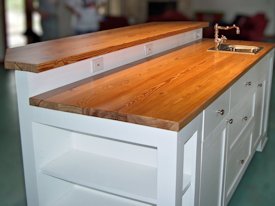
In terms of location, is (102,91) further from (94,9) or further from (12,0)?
(12,0)

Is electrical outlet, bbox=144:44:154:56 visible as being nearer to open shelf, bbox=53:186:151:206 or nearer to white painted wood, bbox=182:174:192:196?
open shelf, bbox=53:186:151:206

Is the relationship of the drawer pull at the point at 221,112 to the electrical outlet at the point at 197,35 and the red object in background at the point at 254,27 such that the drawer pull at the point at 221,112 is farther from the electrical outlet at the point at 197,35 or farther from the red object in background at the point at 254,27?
the red object in background at the point at 254,27

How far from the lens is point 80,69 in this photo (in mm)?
2074

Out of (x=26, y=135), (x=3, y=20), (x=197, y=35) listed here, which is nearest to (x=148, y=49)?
(x=197, y=35)

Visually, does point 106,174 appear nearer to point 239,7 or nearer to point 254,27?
Result: point 254,27

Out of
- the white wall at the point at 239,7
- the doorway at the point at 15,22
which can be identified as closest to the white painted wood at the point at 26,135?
the doorway at the point at 15,22

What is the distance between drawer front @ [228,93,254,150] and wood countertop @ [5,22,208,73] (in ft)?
2.39

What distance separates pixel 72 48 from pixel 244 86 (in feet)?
3.56

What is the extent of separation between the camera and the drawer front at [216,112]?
1813mm

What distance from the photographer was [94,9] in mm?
6371

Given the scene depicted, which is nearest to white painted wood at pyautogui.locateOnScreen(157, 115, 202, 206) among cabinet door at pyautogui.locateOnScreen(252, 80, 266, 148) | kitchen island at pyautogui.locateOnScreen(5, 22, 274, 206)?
kitchen island at pyautogui.locateOnScreen(5, 22, 274, 206)

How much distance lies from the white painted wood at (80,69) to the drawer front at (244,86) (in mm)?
671

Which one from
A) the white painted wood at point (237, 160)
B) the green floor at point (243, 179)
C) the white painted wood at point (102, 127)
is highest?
the white painted wood at point (102, 127)

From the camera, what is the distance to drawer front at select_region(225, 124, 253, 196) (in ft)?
7.77
